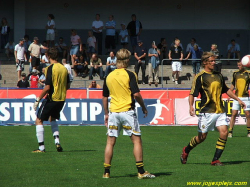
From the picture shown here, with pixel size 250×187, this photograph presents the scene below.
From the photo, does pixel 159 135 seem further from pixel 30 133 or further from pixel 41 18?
pixel 41 18

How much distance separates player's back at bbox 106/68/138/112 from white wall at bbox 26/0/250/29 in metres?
25.2

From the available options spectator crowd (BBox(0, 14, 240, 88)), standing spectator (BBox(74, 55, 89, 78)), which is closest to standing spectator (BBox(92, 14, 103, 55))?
spectator crowd (BBox(0, 14, 240, 88))

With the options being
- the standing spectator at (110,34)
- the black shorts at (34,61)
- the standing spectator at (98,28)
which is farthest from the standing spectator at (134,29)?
the black shorts at (34,61)

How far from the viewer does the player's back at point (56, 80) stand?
1123cm

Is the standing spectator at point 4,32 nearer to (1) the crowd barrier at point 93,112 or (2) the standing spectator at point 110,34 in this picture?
(2) the standing spectator at point 110,34

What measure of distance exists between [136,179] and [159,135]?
8032 mm

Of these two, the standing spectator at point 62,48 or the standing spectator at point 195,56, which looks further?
the standing spectator at point 62,48

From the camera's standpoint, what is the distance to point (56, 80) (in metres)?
11.3

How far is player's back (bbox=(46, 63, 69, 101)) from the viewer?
11.2 meters

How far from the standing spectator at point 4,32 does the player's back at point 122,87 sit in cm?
2226

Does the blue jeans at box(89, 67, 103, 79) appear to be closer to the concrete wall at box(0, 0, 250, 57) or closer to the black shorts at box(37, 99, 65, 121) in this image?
the concrete wall at box(0, 0, 250, 57)

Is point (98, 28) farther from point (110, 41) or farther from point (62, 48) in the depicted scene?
point (62, 48)

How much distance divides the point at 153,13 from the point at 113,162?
24360 mm

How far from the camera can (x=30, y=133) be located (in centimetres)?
1670
